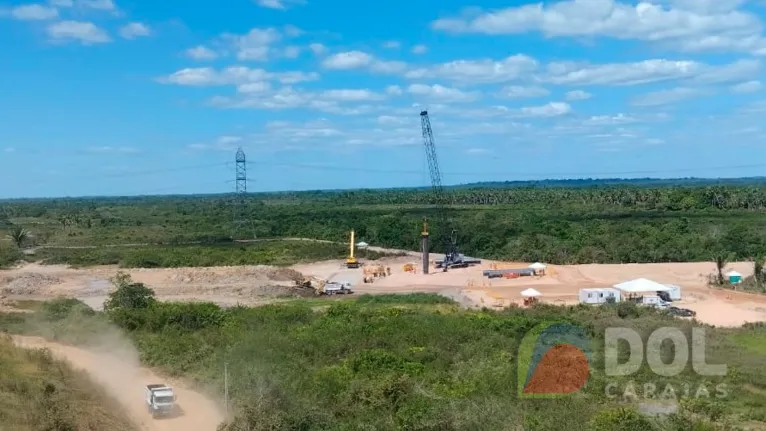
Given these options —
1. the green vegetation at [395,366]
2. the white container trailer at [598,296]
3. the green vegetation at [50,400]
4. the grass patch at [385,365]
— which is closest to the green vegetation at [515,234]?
the white container trailer at [598,296]

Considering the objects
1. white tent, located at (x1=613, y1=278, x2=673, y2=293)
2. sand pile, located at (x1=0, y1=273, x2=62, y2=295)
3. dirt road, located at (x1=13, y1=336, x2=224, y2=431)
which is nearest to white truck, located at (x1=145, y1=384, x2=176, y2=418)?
dirt road, located at (x1=13, y1=336, x2=224, y2=431)

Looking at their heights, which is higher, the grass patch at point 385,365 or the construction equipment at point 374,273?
Result: the grass patch at point 385,365

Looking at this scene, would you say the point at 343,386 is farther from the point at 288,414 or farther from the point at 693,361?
the point at 693,361

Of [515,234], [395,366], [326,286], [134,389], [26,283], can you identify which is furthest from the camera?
[515,234]

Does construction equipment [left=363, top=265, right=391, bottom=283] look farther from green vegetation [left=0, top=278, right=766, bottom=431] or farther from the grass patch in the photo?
the grass patch

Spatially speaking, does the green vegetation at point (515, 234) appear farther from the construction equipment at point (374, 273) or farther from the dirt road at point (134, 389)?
the dirt road at point (134, 389)

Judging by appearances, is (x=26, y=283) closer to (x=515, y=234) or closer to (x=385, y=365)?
(x=385, y=365)

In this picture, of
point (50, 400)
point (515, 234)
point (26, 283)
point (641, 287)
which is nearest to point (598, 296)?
point (641, 287)
